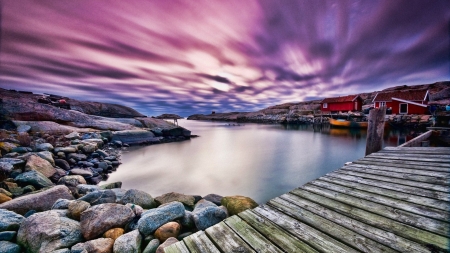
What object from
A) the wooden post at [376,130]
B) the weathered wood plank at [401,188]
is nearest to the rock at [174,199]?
the weathered wood plank at [401,188]

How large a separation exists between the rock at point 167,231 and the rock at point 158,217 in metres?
0.12

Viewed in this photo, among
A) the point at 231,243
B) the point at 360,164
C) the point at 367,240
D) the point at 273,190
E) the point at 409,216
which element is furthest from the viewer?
the point at 273,190

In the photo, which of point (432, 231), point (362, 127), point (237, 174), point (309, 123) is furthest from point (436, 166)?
point (309, 123)

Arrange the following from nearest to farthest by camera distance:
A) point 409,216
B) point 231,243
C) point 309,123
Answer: point 231,243, point 409,216, point 309,123

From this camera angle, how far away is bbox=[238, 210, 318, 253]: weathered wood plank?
1.82 m

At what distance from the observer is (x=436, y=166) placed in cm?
379

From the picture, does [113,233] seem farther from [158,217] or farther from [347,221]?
[347,221]

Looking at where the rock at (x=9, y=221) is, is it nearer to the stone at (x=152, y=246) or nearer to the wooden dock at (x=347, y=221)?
the stone at (x=152, y=246)

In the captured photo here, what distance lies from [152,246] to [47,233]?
1.63 meters

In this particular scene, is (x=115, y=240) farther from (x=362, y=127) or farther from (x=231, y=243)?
(x=362, y=127)

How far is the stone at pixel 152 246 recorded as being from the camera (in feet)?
9.75

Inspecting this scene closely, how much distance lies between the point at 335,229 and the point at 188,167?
34.2 ft

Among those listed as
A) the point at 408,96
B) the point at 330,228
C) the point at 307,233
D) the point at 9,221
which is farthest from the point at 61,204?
the point at 408,96

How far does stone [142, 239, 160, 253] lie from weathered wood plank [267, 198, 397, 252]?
A: 6.67ft
